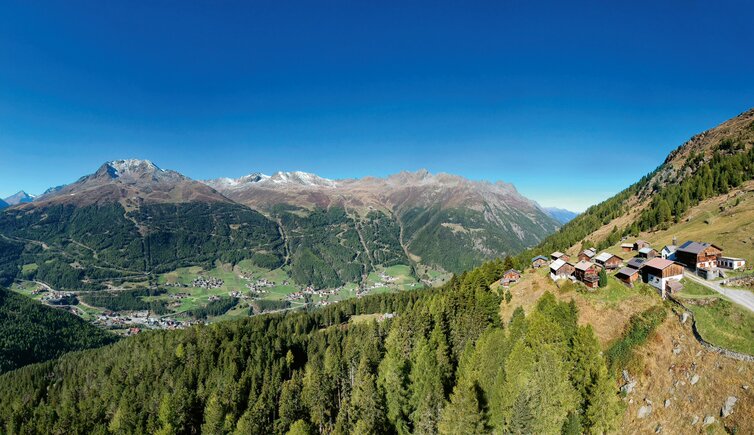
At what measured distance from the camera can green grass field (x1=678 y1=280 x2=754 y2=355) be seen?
142ft

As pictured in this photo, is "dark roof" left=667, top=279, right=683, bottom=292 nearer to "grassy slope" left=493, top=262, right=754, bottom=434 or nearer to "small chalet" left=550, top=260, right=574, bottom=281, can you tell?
"grassy slope" left=493, top=262, right=754, bottom=434

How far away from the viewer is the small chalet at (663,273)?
64625 mm

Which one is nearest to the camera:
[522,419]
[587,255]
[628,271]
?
[522,419]

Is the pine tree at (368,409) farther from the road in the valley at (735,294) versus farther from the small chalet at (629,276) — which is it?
the road in the valley at (735,294)

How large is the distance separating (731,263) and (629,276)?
1785 cm

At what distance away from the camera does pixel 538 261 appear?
112688 mm

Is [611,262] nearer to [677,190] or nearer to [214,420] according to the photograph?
[677,190]

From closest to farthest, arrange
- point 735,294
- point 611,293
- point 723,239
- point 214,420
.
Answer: point 735,294 < point 611,293 < point 214,420 < point 723,239

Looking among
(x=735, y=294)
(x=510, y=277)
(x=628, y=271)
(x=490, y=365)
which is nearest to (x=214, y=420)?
(x=490, y=365)

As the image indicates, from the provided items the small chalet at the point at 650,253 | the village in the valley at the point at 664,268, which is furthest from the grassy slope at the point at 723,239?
the small chalet at the point at 650,253

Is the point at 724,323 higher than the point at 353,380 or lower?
higher

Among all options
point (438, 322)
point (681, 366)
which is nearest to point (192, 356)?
point (438, 322)

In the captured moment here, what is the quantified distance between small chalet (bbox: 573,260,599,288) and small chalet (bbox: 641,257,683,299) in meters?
9.37

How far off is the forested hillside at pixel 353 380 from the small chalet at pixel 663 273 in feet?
69.1
